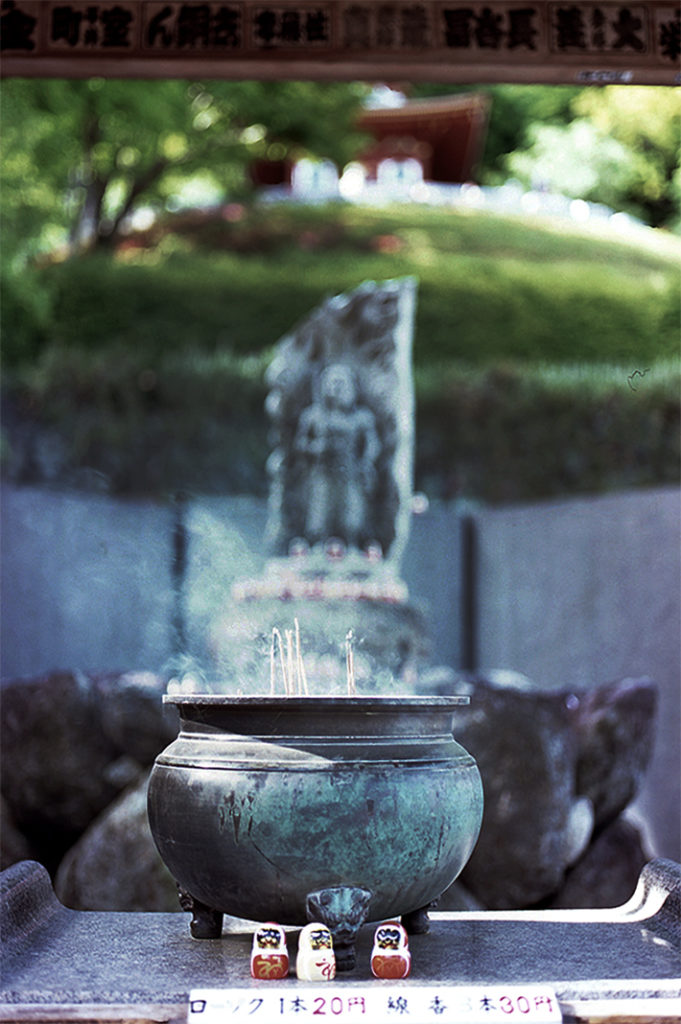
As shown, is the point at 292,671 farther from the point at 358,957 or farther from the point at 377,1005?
the point at 377,1005

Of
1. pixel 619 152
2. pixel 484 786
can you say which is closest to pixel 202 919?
pixel 484 786

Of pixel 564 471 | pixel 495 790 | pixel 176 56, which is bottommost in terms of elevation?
pixel 495 790

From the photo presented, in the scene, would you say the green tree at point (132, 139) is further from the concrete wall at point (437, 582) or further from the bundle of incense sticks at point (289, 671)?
the bundle of incense sticks at point (289, 671)

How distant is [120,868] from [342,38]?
2.63 m

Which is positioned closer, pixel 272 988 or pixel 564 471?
pixel 272 988

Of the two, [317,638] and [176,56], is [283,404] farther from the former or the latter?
[176,56]

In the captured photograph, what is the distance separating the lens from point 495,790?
3807 mm

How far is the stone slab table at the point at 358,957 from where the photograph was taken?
6.04 ft

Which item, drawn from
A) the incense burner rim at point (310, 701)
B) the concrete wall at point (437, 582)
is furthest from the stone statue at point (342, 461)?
the incense burner rim at point (310, 701)

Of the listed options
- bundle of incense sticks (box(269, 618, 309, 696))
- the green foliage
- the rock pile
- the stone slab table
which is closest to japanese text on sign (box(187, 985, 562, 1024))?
the stone slab table

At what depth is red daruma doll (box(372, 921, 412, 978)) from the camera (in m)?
1.96

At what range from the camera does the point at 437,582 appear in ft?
30.8

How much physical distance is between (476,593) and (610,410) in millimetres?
2319

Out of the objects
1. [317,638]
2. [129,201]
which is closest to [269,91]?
[129,201]
